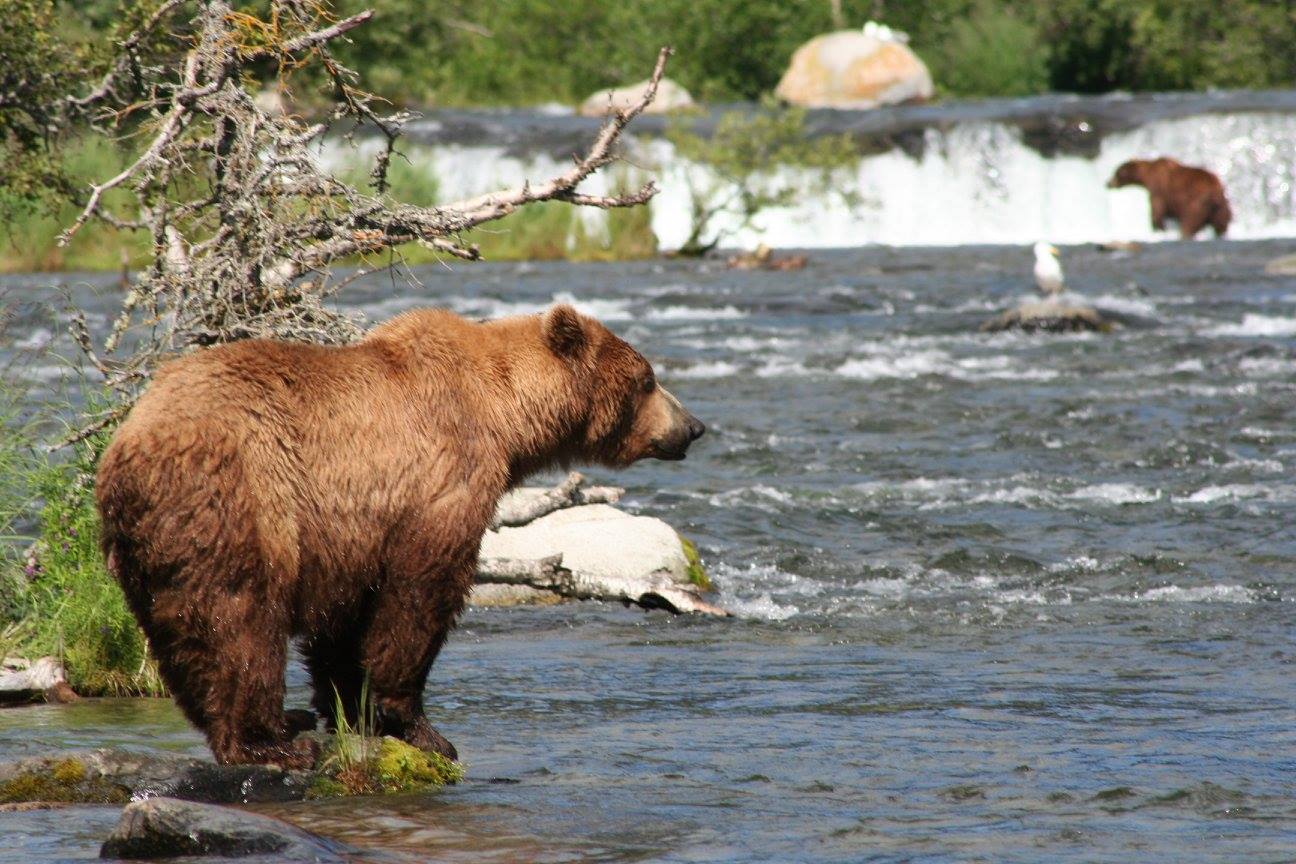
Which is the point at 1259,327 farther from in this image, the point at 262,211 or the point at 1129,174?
the point at 262,211

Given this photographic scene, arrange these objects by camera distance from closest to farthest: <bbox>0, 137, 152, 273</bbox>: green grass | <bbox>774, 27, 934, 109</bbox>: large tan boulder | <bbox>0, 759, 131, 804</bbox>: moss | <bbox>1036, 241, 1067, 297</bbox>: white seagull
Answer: <bbox>0, 759, 131, 804</bbox>: moss → <bbox>1036, 241, 1067, 297</bbox>: white seagull → <bbox>0, 137, 152, 273</bbox>: green grass → <bbox>774, 27, 934, 109</bbox>: large tan boulder

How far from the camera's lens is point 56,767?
551cm

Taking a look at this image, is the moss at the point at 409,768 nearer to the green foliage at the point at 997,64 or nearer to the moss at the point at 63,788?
the moss at the point at 63,788

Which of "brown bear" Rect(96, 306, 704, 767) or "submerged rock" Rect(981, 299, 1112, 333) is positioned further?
"submerged rock" Rect(981, 299, 1112, 333)

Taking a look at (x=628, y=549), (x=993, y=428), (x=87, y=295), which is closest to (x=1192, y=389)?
(x=993, y=428)

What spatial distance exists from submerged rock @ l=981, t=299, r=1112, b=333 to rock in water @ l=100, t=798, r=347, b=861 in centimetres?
1750

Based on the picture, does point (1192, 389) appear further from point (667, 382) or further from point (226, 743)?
point (226, 743)

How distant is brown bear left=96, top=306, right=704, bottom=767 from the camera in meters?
5.14

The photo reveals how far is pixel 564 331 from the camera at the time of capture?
20.2 ft

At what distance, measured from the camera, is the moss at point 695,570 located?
9.66 m

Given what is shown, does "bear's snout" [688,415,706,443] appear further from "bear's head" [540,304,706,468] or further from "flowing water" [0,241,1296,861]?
"flowing water" [0,241,1296,861]

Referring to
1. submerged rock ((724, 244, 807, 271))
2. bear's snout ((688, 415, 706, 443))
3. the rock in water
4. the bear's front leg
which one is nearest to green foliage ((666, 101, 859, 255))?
submerged rock ((724, 244, 807, 271))

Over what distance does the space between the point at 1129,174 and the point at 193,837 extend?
3248 cm

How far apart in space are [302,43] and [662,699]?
296cm
